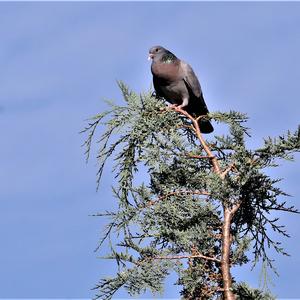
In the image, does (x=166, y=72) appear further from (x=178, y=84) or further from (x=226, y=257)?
(x=226, y=257)

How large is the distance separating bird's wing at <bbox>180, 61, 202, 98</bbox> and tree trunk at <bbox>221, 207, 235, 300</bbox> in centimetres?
525

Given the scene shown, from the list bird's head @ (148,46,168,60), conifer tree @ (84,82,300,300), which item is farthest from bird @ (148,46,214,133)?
conifer tree @ (84,82,300,300)

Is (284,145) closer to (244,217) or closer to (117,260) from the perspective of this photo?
(244,217)

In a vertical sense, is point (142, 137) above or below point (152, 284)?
above

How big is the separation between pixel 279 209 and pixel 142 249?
3.05ft

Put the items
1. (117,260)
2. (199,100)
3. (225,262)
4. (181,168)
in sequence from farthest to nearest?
1. (199,100)
2. (181,168)
3. (117,260)
4. (225,262)

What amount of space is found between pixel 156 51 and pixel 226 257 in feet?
20.3

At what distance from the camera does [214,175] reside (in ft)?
14.0

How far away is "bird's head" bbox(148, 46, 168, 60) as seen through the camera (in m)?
9.90

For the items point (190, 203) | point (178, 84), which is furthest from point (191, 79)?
point (190, 203)

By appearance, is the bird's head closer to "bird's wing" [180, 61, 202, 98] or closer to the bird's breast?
the bird's breast

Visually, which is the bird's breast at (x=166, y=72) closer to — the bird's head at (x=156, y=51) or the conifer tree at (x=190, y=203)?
the bird's head at (x=156, y=51)

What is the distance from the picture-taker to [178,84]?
30.7ft

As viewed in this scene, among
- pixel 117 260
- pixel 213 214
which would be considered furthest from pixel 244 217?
pixel 117 260
